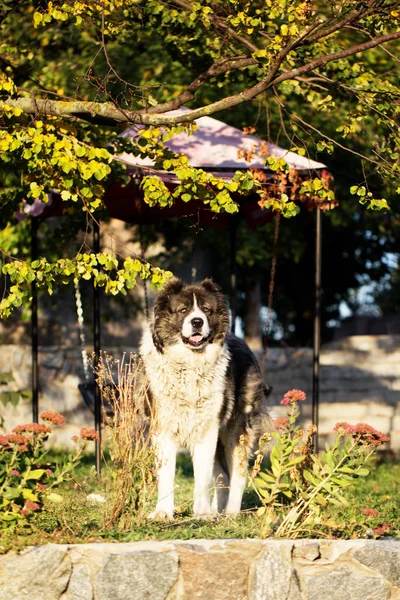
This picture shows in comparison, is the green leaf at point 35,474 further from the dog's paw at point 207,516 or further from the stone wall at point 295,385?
the stone wall at point 295,385

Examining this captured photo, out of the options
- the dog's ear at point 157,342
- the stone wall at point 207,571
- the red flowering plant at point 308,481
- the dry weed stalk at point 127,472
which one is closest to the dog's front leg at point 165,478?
the dry weed stalk at point 127,472

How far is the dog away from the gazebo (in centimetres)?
158

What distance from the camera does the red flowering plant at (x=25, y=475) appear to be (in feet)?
17.7

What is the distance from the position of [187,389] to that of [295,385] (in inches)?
277

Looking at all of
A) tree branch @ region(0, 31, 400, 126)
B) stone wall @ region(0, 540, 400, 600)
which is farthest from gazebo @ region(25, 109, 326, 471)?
stone wall @ region(0, 540, 400, 600)

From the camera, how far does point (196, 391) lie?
6.88 m

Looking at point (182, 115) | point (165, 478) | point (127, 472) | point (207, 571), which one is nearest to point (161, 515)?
point (165, 478)

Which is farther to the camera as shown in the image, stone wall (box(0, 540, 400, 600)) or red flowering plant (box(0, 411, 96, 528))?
red flowering plant (box(0, 411, 96, 528))

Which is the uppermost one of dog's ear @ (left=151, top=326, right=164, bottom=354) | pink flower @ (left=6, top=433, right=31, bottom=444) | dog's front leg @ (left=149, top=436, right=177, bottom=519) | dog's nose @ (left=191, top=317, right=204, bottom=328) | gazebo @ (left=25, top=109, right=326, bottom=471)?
gazebo @ (left=25, top=109, right=326, bottom=471)

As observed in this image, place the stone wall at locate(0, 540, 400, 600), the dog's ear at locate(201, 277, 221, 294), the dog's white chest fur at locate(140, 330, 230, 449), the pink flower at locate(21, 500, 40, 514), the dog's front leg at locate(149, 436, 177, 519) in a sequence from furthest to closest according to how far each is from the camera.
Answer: the dog's ear at locate(201, 277, 221, 294) → the dog's white chest fur at locate(140, 330, 230, 449) → the dog's front leg at locate(149, 436, 177, 519) → the pink flower at locate(21, 500, 40, 514) → the stone wall at locate(0, 540, 400, 600)

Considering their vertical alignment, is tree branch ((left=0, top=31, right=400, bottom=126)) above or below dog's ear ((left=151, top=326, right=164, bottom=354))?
above

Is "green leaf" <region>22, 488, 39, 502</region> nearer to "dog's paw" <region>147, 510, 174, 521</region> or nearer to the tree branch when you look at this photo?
"dog's paw" <region>147, 510, 174, 521</region>

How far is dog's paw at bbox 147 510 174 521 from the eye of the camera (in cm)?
638

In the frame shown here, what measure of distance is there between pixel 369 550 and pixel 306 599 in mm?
442
